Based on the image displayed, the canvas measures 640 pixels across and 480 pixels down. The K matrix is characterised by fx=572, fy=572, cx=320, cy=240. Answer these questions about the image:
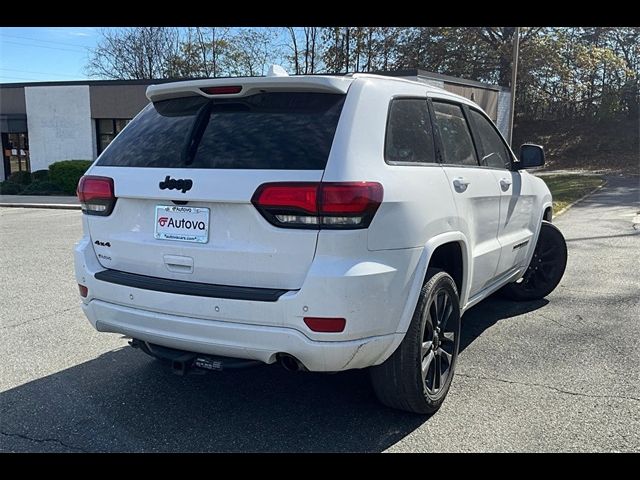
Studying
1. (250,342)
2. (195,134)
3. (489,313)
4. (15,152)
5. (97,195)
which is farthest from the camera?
(15,152)

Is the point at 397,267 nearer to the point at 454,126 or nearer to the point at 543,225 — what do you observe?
the point at 454,126

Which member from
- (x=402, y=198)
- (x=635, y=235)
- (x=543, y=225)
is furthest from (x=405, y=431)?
(x=635, y=235)

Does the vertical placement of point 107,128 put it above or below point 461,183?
above

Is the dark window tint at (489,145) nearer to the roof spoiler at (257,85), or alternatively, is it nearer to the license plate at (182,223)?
the roof spoiler at (257,85)

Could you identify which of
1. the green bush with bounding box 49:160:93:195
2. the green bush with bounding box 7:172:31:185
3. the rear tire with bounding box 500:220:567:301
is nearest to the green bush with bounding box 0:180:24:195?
the green bush with bounding box 7:172:31:185

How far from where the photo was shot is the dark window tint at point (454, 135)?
3.82 metres

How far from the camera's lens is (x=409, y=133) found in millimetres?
3377

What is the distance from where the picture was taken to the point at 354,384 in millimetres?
3844

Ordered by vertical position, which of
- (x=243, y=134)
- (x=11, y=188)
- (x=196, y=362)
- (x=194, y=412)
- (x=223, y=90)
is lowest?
(x=194, y=412)

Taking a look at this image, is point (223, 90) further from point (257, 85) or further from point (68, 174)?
point (68, 174)

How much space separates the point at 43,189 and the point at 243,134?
20112 mm

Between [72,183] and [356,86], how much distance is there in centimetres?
1942

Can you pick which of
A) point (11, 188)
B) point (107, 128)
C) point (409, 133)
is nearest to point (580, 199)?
point (409, 133)

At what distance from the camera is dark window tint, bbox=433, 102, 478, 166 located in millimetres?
3820
